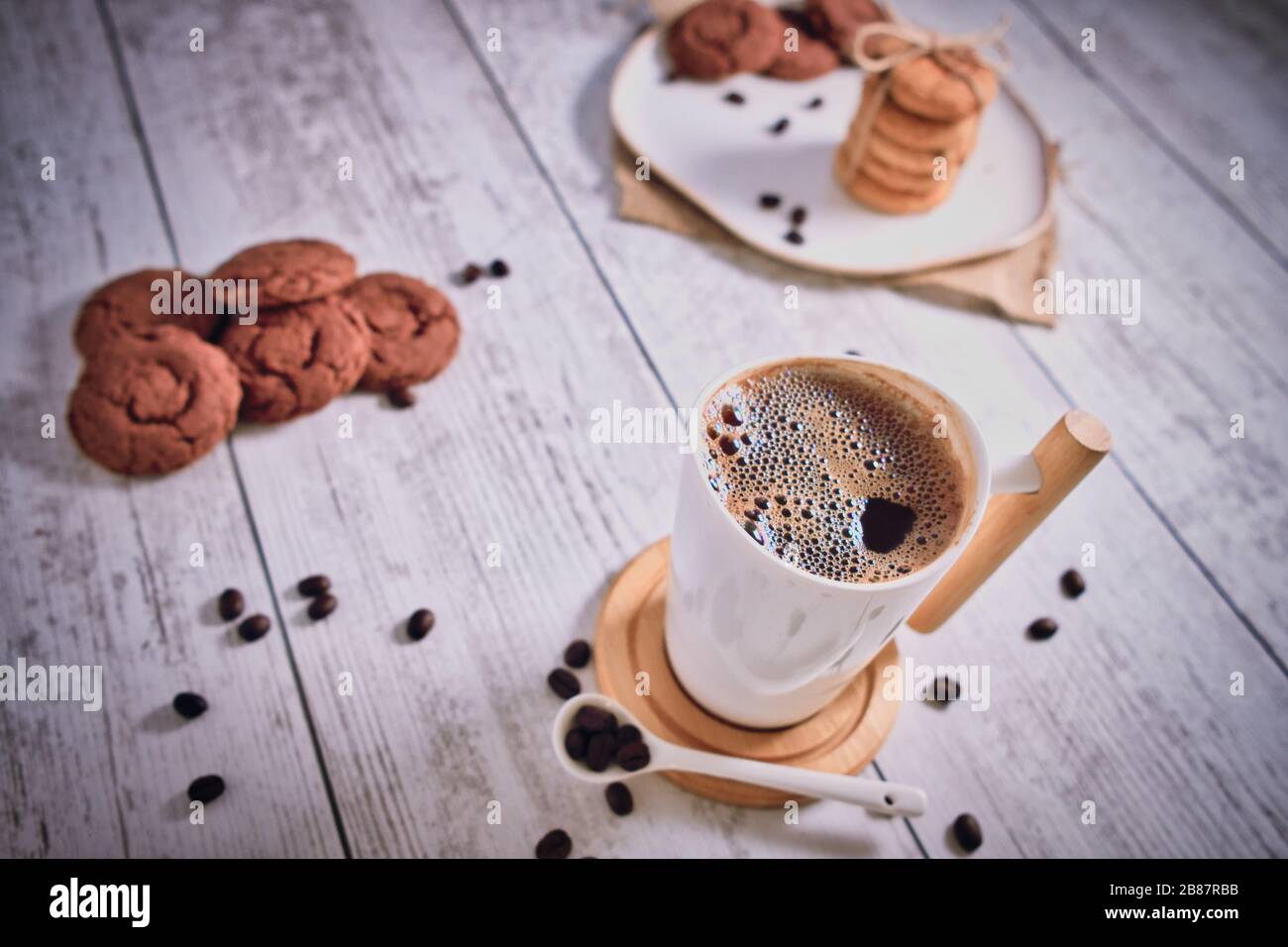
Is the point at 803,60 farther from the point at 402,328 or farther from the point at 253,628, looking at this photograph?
the point at 253,628

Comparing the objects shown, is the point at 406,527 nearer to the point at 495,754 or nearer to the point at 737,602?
the point at 495,754

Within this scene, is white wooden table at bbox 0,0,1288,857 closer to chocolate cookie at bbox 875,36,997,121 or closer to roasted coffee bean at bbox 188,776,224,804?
A: roasted coffee bean at bbox 188,776,224,804

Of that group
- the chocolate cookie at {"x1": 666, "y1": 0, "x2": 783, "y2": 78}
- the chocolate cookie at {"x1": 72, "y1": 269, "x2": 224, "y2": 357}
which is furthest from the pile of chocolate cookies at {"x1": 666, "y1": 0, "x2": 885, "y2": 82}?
the chocolate cookie at {"x1": 72, "y1": 269, "x2": 224, "y2": 357}

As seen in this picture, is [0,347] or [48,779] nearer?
[48,779]

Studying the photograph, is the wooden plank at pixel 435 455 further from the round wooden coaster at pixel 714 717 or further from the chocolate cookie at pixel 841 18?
the chocolate cookie at pixel 841 18

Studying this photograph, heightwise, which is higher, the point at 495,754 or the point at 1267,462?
the point at 1267,462

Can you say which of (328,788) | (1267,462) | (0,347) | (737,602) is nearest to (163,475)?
(0,347)

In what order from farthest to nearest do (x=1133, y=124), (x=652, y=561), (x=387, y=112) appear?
(x=1133, y=124), (x=387, y=112), (x=652, y=561)
